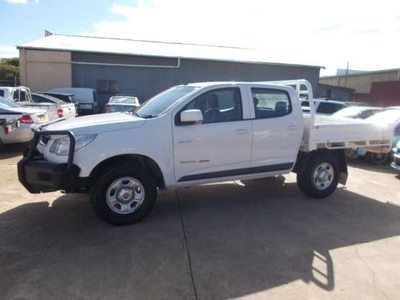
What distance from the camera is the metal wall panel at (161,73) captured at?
64.6ft

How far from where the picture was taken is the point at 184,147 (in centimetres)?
459

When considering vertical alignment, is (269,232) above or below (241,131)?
below

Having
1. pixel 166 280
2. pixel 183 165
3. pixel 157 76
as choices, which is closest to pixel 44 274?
pixel 166 280

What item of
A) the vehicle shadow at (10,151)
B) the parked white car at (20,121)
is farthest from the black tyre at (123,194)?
the vehicle shadow at (10,151)

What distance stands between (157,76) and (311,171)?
54.5 feet

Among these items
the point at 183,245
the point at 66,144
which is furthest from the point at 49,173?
the point at 183,245

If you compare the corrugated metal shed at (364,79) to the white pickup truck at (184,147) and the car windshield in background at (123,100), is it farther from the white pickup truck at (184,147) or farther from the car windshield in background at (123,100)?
the white pickup truck at (184,147)

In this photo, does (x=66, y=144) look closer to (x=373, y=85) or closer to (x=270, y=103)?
(x=270, y=103)

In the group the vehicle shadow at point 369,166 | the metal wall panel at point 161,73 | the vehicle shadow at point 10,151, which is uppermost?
the metal wall panel at point 161,73

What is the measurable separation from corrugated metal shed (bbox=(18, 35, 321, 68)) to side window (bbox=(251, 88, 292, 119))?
16.1 m

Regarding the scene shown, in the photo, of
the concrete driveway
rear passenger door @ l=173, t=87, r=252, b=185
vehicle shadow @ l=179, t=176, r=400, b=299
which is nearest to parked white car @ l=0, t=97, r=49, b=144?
the concrete driveway

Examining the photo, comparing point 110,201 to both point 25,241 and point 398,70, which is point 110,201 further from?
point 398,70

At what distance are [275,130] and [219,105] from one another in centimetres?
100

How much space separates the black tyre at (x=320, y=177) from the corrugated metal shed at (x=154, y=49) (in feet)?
53.8
